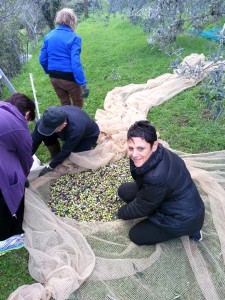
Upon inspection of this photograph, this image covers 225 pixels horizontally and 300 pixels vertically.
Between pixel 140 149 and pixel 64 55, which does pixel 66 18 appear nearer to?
pixel 64 55

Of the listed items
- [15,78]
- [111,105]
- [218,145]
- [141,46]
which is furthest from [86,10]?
[218,145]

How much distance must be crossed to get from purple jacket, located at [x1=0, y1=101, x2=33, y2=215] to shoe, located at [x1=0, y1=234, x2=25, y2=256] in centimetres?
41

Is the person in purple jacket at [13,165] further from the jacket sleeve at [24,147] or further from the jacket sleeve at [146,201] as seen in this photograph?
the jacket sleeve at [146,201]

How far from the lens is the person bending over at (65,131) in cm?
296

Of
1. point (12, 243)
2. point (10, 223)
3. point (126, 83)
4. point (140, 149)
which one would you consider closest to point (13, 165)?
point (10, 223)

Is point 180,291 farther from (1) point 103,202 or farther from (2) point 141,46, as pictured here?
(2) point 141,46

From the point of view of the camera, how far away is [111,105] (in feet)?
15.5

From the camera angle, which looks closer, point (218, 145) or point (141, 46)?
point (218, 145)

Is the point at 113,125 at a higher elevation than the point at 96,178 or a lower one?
higher

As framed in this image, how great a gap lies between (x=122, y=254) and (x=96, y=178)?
111 cm

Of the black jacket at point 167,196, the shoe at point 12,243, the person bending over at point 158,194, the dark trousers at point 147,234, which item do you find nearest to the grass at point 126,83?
the shoe at point 12,243

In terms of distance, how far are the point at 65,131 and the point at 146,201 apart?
129cm

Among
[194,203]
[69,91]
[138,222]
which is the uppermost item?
[69,91]

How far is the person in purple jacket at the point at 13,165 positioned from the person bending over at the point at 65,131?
0.69 feet
